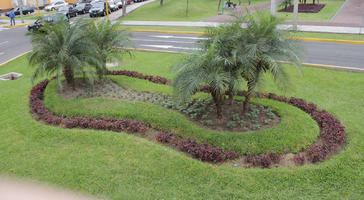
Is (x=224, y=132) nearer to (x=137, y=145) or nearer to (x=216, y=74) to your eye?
(x=216, y=74)

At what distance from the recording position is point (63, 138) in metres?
8.16

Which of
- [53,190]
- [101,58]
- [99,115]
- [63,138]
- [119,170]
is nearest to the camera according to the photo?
[53,190]

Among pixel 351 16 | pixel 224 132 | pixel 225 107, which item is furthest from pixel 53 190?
pixel 351 16

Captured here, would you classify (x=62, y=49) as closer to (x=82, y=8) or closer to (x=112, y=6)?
(x=112, y=6)

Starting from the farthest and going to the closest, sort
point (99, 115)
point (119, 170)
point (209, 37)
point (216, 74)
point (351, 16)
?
point (351, 16) → point (99, 115) → point (209, 37) → point (216, 74) → point (119, 170)

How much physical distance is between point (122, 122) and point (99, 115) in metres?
0.98

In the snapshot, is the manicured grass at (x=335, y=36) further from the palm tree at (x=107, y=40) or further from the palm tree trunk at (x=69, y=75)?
the palm tree trunk at (x=69, y=75)

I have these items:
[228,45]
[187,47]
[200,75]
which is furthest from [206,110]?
[187,47]

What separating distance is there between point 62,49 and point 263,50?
21.6ft

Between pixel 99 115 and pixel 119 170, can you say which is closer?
pixel 119 170

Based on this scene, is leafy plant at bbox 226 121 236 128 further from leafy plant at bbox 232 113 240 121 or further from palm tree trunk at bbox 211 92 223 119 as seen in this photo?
palm tree trunk at bbox 211 92 223 119

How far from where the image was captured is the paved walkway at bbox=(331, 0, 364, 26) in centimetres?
2616

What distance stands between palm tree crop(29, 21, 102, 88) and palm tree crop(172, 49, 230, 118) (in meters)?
3.74

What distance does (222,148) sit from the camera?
288 inches
